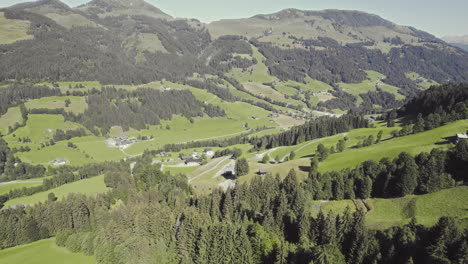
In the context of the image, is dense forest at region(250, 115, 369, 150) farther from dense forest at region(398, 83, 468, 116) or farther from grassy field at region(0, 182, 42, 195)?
grassy field at region(0, 182, 42, 195)

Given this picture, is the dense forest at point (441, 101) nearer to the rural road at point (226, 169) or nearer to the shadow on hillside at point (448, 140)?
the shadow on hillside at point (448, 140)

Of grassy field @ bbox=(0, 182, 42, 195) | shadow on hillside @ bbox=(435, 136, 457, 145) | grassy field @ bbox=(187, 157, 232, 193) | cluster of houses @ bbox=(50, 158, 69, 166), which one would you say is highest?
shadow on hillside @ bbox=(435, 136, 457, 145)

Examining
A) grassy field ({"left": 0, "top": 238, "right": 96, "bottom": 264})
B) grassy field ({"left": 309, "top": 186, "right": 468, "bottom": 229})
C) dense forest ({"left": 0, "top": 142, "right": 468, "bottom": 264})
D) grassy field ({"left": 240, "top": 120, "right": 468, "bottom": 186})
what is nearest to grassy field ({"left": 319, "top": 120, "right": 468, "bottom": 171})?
grassy field ({"left": 240, "top": 120, "right": 468, "bottom": 186})

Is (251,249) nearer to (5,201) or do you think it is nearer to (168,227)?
(168,227)

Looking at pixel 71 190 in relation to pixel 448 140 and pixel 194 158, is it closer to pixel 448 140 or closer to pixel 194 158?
pixel 194 158

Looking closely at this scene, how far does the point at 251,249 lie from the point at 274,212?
65.8 ft

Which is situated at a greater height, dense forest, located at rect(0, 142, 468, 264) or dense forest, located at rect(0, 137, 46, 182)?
dense forest, located at rect(0, 142, 468, 264)

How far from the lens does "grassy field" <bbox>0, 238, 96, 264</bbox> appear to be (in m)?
78.2

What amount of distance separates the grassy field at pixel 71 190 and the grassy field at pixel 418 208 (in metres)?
112

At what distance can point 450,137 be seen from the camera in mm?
105375

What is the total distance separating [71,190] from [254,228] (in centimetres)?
11197

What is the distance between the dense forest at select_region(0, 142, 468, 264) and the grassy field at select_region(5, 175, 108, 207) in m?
29.7

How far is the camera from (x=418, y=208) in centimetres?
6988

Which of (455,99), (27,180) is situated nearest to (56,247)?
(27,180)
